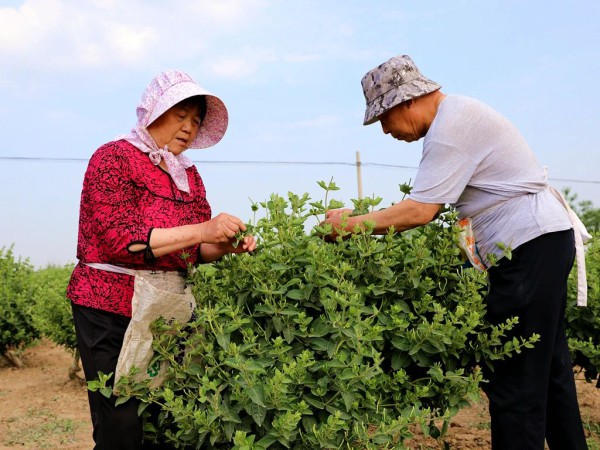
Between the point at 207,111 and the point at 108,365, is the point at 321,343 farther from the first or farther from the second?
the point at 207,111

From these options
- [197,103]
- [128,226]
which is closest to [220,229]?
[128,226]

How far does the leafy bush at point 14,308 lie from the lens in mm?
8750

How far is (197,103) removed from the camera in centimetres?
303

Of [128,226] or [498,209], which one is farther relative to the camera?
[498,209]

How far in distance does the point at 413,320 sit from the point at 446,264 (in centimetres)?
27

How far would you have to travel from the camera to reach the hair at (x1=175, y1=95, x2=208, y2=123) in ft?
9.71

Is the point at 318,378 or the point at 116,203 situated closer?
the point at 318,378

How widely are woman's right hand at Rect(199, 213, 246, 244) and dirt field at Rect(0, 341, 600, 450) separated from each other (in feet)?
9.45

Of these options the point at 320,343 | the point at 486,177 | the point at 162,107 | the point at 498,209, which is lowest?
the point at 320,343

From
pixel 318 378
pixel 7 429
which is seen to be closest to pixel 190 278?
pixel 318 378

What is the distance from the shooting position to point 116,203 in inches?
108

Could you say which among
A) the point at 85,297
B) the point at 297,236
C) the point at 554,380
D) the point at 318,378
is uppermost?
the point at 297,236

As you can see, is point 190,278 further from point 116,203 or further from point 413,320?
point 413,320

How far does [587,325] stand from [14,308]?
6841 millimetres
